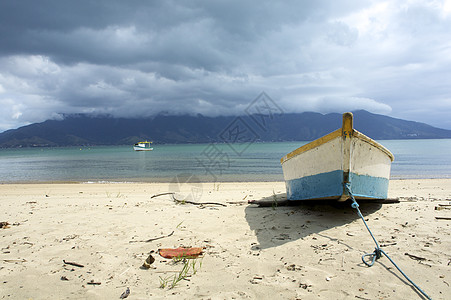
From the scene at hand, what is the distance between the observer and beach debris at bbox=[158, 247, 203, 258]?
11.4 feet

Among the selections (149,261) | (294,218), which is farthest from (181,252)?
(294,218)

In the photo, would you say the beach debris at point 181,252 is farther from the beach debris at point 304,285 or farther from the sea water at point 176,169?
the sea water at point 176,169

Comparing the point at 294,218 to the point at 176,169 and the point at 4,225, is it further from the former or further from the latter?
the point at 176,169

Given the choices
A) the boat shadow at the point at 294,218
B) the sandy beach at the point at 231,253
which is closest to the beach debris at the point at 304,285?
the sandy beach at the point at 231,253

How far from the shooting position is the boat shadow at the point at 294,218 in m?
4.24

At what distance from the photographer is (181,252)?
11.8ft

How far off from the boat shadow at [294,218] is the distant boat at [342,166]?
413 millimetres

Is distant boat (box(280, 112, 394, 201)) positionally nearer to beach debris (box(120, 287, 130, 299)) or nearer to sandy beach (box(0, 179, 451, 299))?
sandy beach (box(0, 179, 451, 299))

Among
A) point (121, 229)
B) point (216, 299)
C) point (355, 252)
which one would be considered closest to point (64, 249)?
point (121, 229)

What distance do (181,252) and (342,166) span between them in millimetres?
2973

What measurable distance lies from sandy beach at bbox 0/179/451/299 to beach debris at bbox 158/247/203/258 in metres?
0.10

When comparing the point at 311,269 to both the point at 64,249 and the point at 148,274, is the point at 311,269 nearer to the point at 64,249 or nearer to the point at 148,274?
the point at 148,274

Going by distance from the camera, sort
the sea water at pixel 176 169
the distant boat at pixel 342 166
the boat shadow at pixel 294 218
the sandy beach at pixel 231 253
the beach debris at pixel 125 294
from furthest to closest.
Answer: the sea water at pixel 176 169 < the distant boat at pixel 342 166 < the boat shadow at pixel 294 218 < the sandy beach at pixel 231 253 < the beach debris at pixel 125 294

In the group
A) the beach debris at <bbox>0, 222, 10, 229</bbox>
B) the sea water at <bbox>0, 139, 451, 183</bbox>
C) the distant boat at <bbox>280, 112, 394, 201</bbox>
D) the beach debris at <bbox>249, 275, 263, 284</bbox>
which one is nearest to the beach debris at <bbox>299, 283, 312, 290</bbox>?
the beach debris at <bbox>249, 275, 263, 284</bbox>
